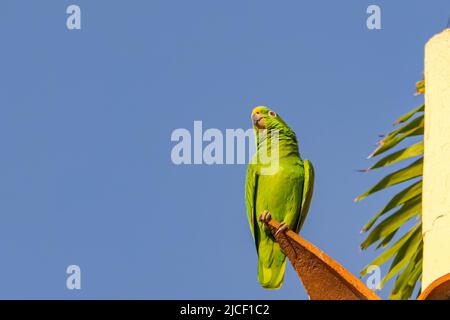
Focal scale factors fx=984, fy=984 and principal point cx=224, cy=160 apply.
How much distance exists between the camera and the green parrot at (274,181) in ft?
23.3

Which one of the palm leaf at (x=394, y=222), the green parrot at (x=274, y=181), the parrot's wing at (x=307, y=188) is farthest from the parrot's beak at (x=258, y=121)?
the palm leaf at (x=394, y=222)

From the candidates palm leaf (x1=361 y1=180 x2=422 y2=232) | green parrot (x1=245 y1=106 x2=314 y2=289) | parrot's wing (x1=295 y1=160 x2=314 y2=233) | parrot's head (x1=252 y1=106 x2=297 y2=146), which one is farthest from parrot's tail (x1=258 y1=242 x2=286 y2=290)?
palm leaf (x1=361 y1=180 x2=422 y2=232)

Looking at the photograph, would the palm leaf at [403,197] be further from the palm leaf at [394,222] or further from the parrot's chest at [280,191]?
the parrot's chest at [280,191]

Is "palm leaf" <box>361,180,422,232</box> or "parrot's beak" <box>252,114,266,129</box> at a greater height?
"parrot's beak" <box>252,114,266,129</box>

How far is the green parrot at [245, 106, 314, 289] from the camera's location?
7.10 meters

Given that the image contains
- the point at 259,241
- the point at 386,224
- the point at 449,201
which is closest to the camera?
the point at 449,201

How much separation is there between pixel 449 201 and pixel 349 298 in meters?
0.86

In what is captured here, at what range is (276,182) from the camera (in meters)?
7.43

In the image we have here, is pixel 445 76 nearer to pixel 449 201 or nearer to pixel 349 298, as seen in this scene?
pixel 449 201

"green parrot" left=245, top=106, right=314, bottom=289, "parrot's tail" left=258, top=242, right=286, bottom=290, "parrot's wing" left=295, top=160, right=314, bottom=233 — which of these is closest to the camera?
"parrot's tail" left=258, top=242, right=286, bottom=290

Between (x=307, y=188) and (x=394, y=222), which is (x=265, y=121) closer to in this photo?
(x=307, y=188)

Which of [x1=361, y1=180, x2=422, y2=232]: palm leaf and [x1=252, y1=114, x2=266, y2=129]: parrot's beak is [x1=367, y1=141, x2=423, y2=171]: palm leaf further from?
[x1=252, y1=114, x2=266, y2=129]: parrot's beak

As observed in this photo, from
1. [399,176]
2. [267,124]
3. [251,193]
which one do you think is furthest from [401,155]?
[251,193]
